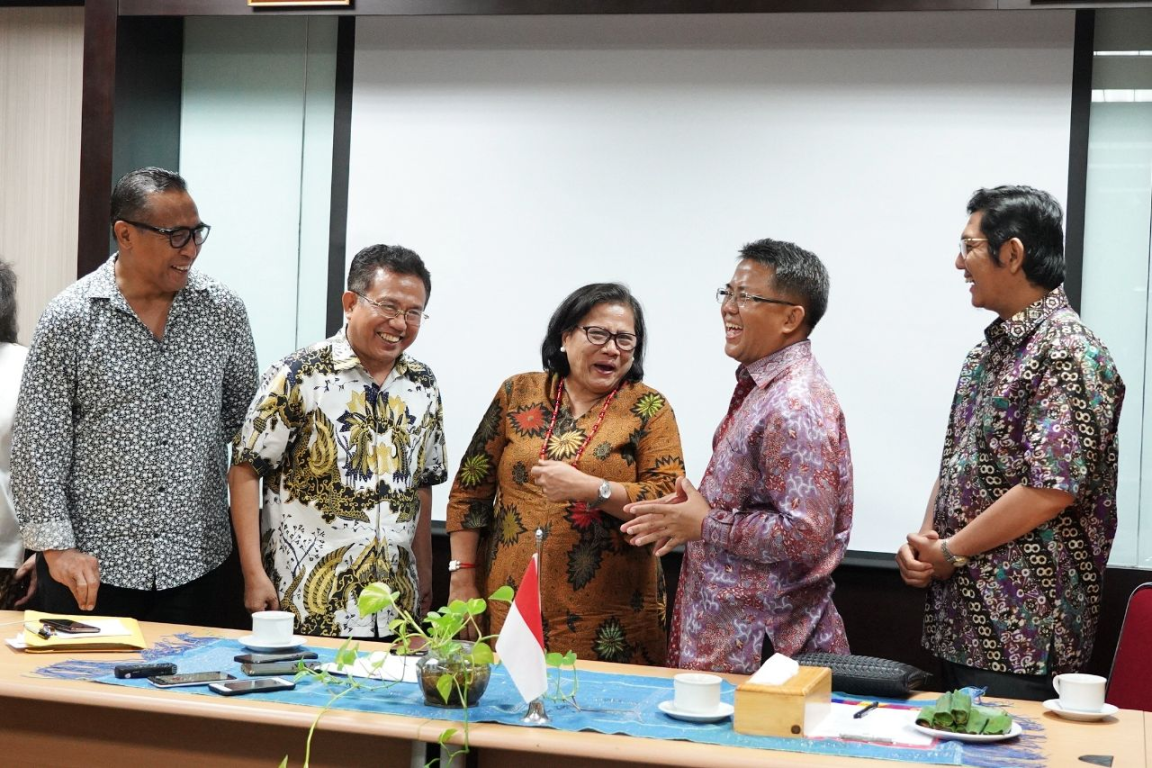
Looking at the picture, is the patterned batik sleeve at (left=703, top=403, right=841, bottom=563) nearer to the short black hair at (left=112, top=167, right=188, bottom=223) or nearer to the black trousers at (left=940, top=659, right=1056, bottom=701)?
the black trousers at (left=940, top=659, right=1056, bottom=701)

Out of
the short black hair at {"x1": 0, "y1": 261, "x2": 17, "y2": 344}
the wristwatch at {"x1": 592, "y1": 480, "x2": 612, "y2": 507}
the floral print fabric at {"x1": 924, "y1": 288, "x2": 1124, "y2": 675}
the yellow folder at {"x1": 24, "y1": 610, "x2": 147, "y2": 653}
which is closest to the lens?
the yellow folder at {"x1": 24, "y1": 610, "x2": 147, "y2": 653}

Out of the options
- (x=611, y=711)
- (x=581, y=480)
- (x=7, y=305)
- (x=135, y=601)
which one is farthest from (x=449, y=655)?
(x=7, y=305)

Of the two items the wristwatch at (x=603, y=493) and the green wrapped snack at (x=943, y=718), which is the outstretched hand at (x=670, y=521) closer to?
the wristwatch at (x=603, y=493)

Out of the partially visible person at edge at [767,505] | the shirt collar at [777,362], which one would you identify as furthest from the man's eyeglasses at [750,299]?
the shirt collar at [777,362]

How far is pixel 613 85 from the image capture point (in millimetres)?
3865

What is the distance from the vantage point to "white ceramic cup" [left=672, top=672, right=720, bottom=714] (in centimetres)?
214

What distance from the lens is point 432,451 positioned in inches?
127

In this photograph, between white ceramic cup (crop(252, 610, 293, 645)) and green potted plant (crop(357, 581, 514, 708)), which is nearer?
green potted plant (crop(357, 581, 514, 708))

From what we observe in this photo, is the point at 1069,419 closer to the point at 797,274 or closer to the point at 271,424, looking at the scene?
the point at 797,274

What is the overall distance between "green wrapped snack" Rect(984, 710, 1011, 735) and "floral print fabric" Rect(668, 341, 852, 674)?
0.55 meters

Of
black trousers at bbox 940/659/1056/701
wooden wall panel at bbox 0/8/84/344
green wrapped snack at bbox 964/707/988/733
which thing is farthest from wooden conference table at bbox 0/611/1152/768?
wooden wall panel at bbox 0/8/84/344

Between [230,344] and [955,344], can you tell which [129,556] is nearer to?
[230,344]

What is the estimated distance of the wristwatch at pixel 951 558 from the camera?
272 centimetres

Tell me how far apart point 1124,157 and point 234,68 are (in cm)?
285
